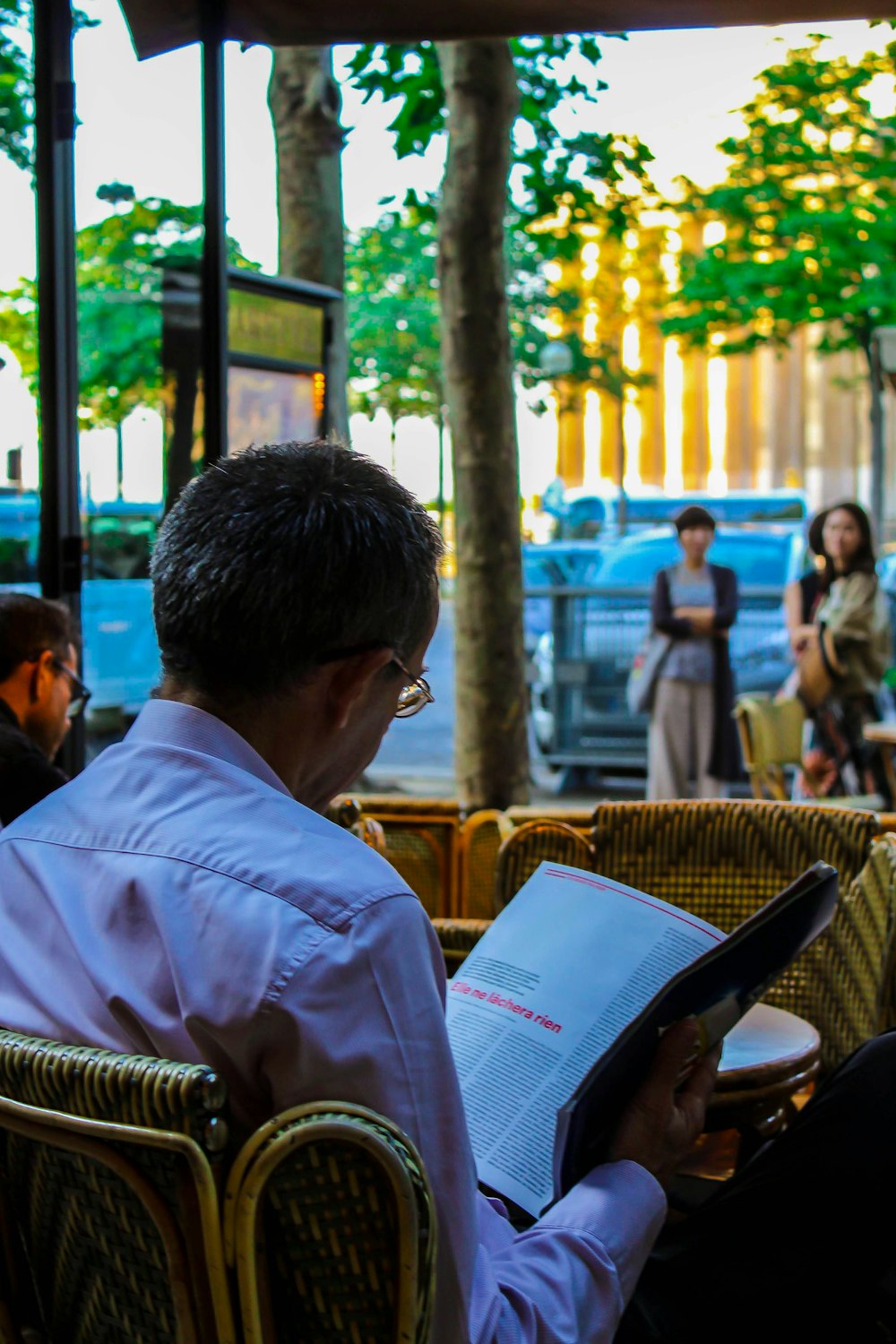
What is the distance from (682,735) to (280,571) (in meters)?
6.61

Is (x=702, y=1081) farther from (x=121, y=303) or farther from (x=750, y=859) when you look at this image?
(x=121, y=303)

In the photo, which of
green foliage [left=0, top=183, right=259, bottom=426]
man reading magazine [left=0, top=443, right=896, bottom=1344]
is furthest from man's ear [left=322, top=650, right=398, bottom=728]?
green foliage [left=0, top=183, right=259, bottom=426]

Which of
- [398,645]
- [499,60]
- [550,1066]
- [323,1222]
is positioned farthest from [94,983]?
[499,60]

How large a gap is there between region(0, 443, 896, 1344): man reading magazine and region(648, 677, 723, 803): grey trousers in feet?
20.2

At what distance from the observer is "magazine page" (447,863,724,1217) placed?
5.69ft

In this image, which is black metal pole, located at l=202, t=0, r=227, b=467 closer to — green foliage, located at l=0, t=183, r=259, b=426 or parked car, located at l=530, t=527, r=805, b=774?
green foliage, located at l=0, t=183, r=259, b=426

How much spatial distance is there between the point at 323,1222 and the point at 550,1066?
0.66 metres

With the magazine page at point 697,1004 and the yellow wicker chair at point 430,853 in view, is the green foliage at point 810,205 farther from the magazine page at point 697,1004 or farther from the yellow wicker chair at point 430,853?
the magazine page at point 697,1004

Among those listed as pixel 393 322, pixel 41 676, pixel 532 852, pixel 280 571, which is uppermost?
pixel 393 322

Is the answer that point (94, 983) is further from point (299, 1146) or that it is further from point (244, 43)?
point (244, 43)

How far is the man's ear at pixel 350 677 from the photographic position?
4.68 ft

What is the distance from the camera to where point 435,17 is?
367cm

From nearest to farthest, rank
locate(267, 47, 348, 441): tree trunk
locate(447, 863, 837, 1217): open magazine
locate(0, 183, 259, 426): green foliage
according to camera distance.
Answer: locate(447, 863, 837, 1217): open magazine < locate(0, 183, 259, 426): green foliage < locate(267, 47, 348, 441): tree trunk

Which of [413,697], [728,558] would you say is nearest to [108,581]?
[413,697]
